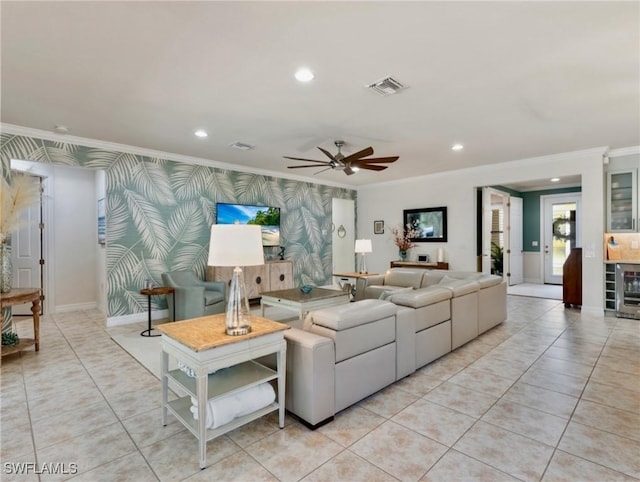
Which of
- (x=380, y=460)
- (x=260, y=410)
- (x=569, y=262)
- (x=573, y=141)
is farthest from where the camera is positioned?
(x=569, y=262)

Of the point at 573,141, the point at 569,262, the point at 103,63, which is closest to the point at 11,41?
the point at 103,63

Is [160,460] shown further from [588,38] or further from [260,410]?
[588,38]

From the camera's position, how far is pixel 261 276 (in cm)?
604

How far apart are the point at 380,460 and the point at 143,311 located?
14.9 feet

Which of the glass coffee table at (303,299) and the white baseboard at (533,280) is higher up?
the glass coffee table at (303,299)

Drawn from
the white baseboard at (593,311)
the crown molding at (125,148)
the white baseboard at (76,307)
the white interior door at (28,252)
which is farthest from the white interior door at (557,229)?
the white interior door at (28,252)

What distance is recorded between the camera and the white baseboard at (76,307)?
5801 mm

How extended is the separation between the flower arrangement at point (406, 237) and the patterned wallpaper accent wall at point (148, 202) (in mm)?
2979

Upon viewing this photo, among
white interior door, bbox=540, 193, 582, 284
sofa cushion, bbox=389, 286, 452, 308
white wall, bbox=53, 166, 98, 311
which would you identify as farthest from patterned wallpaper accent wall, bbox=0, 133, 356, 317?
white interior door, bbox=540, 193, 582, 284

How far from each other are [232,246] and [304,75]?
5.60 ft

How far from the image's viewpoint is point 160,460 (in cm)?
190

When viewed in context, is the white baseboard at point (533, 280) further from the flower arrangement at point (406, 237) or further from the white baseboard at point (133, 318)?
the white baseboard at point (133, 318)

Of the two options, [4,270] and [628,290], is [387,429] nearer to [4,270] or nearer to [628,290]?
[4,270]

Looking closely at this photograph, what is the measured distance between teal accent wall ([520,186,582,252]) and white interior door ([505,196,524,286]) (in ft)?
0.71
